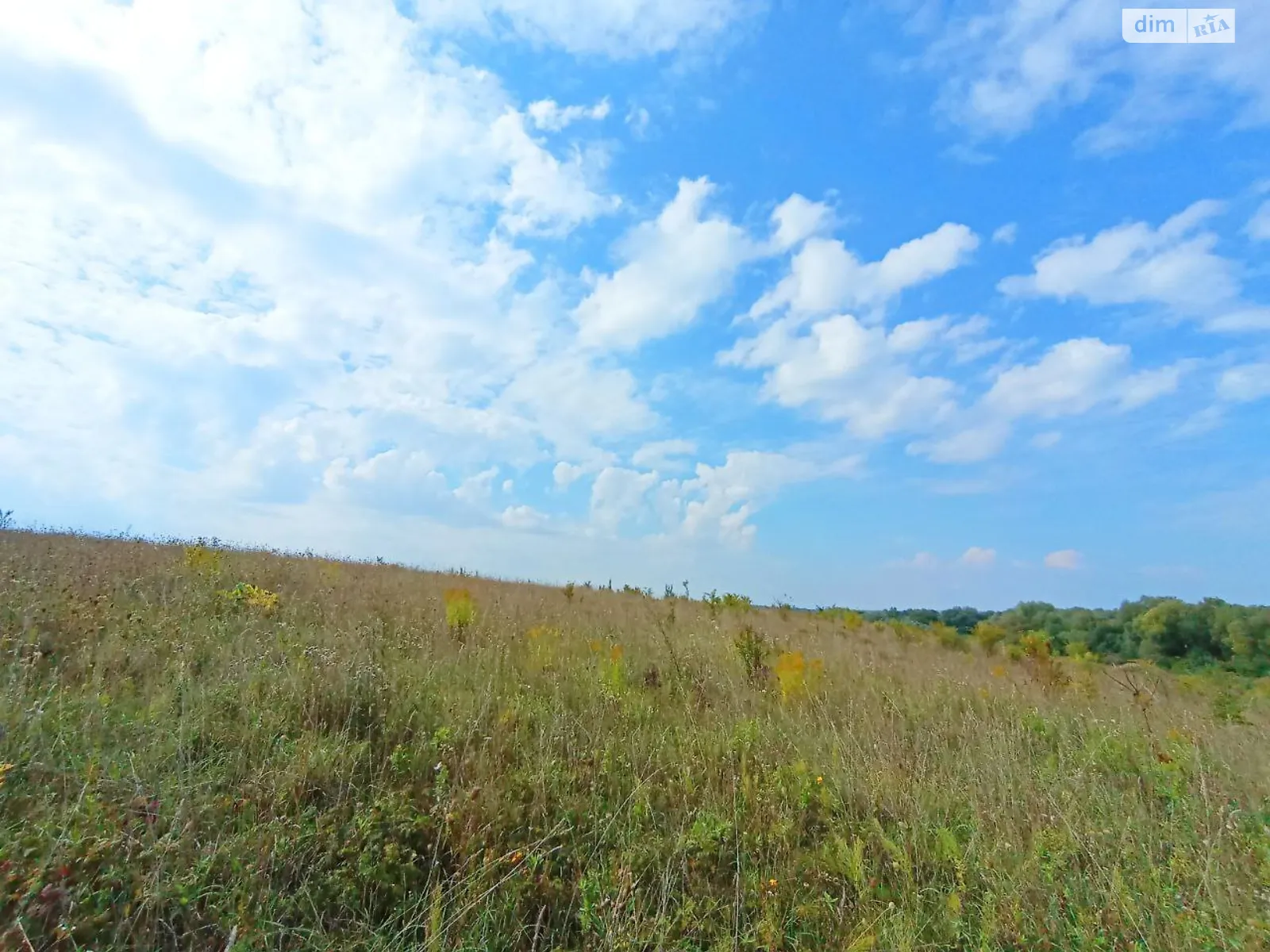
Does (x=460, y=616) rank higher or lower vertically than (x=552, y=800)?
higher

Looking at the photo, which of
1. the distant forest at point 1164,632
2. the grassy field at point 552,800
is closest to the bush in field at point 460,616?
the grassy field at point 552,800

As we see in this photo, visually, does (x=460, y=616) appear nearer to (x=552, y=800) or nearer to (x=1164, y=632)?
(x=552, y=800)

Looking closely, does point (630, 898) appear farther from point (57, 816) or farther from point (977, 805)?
point (57, 816)

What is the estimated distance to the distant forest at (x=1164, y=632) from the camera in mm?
9961

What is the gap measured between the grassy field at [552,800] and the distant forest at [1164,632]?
17.1ft

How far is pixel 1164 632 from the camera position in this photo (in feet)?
38.3

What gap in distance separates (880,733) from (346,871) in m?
4.02

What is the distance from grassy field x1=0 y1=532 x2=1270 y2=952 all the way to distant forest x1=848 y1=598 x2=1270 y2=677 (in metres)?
5.22

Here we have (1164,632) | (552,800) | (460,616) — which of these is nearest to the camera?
(552,800)

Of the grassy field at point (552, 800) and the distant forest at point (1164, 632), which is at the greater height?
the distant forest at point (1164, 632)

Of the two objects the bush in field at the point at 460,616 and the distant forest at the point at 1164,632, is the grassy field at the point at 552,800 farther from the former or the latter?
the distant forest at the point at 1164,632

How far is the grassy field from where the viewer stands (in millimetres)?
2705

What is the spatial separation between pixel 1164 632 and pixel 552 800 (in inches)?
538

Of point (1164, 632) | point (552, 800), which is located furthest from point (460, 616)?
point (1164, 632)
